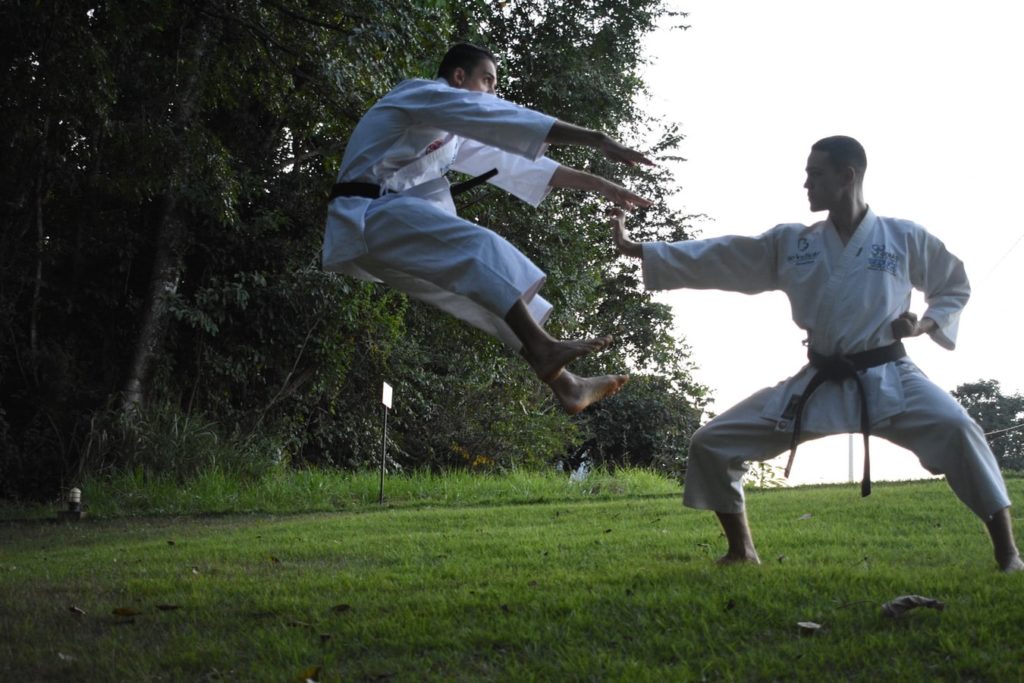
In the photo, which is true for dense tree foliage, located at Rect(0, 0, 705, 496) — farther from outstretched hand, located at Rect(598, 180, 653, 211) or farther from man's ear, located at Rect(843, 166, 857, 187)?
man's ear, located at Rect(843, 166, 857, 187)

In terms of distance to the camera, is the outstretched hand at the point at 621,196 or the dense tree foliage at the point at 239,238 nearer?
the outstretched hand at the point at 621,196

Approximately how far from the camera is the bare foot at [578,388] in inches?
178

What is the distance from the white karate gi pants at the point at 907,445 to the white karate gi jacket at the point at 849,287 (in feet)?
0.23

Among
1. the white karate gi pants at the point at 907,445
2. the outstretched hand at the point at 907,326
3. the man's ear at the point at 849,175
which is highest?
the man's ear at the point at 849,175

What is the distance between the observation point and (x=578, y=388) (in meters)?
4.55

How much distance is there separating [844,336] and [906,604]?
1270 mm

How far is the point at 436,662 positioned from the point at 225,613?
1253mm

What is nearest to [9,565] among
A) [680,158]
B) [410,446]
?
[410,446]

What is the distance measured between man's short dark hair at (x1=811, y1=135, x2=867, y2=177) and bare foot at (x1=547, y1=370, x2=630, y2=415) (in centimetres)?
129

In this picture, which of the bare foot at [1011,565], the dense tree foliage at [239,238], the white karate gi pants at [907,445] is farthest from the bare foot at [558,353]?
the dense tree foliage at [239,238]

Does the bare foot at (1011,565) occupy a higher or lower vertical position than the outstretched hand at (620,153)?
lower

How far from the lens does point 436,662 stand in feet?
11.6

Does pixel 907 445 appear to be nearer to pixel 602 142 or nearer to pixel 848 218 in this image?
pixel 848 218

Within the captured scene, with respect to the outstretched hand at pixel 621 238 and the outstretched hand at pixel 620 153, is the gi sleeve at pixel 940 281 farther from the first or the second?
the outstretched hand at pixel 620 153
